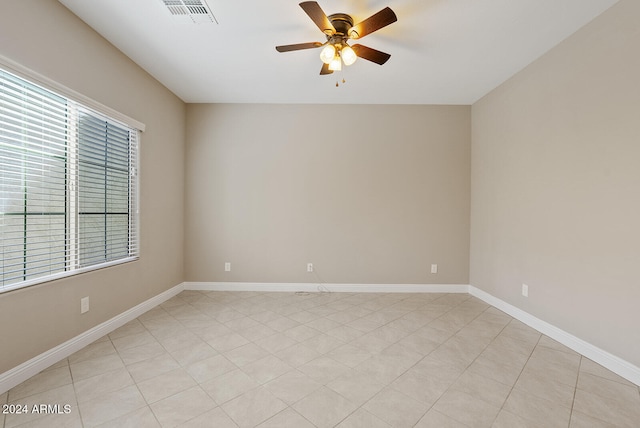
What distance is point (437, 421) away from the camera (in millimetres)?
1468

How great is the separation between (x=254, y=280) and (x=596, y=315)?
365 centimetres

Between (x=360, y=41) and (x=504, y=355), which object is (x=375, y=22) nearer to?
(x=360, y=41)

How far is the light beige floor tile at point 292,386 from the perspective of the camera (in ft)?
5.45

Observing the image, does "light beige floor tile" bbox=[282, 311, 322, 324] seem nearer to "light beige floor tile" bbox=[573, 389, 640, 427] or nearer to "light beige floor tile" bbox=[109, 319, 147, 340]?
"light beige floor tile" bbox=[109, 319, 147, 340]

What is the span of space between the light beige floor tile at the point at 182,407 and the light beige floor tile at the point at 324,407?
0.56m

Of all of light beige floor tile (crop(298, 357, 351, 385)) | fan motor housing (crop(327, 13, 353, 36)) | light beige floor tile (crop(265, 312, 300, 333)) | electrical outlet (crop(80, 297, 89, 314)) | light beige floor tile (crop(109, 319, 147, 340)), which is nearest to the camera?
light beige floor tile (crop(298, 357, 351, 385))

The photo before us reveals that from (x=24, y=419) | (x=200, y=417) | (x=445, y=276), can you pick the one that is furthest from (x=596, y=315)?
(x=24, y=419)

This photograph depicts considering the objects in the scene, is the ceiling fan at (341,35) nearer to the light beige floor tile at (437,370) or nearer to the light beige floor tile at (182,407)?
the light beige floor tile at (437,370)

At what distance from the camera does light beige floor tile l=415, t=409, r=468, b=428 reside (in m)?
1.43

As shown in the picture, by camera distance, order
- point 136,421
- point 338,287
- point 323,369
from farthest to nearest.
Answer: point 338,287 → point 323,369 → point 136,421

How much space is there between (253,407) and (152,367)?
0.95 metres

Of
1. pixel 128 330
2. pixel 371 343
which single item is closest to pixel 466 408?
pixel 371 343

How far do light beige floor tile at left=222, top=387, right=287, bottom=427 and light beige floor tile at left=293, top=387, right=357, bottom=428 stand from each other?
135mm

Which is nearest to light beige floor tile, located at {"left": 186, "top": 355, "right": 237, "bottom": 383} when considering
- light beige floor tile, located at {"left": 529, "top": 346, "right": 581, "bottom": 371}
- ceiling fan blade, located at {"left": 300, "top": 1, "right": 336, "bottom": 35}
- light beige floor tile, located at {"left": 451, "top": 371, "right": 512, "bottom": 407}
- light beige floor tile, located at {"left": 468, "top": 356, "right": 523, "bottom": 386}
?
light beige floor tile, located at {"left": 451, "top": 371, "right": 512, "bottom": 407}
